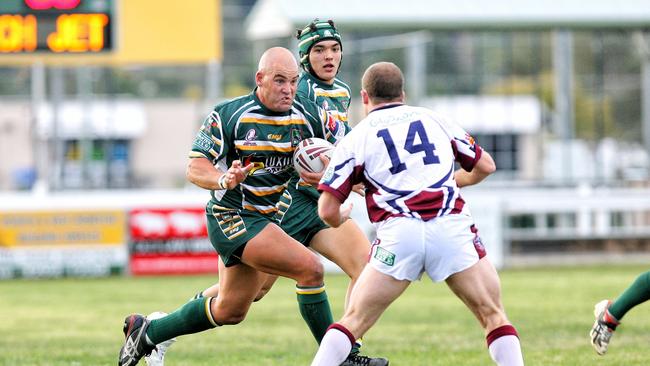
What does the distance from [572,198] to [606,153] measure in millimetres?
3567

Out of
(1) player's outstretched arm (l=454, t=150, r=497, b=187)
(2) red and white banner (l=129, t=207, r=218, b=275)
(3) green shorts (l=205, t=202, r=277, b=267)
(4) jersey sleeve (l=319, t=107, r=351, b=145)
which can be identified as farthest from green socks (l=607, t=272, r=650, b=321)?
(2) red and white banner (l=129, t=207, r=218, b=275)

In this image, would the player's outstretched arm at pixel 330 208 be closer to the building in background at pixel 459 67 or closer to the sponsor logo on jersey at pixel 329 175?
the sponsor logo on jersey at pixel 329 175

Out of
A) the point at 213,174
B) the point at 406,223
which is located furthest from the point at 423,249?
the point at 213,174

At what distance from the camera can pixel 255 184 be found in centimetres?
803

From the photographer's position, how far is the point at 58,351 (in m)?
10.8

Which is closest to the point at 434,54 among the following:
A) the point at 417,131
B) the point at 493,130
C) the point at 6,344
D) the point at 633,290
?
the point at 493,130

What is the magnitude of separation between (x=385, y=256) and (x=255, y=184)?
156 cm

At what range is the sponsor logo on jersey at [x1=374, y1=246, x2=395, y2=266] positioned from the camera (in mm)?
6691

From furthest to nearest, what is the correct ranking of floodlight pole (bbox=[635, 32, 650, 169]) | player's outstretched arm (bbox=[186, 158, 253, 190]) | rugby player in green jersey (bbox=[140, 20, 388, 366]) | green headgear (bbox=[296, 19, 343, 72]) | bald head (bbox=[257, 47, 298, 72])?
floodlight pole (bbox=[635, 32, 650, 169]) < green headgear (bbox=[296, 19, 343, 72]) < rugby player in green jersey (bbox=[140, 20, 388, 366]) < bald head (bbox=[257, 47, 298, 72]) < player's outstretched arm (bbox=[186, 158, 253, 190])

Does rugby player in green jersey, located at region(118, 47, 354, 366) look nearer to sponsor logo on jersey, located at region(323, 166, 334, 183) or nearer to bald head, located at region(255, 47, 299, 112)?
bald head, located at region(255, 47, 299, 112)

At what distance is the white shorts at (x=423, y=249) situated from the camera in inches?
263

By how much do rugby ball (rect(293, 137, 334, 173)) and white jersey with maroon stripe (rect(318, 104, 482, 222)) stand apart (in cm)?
98

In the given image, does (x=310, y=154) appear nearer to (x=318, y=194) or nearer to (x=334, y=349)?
(x=318, y=194)

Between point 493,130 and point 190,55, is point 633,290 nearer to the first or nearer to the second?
point 190,55
